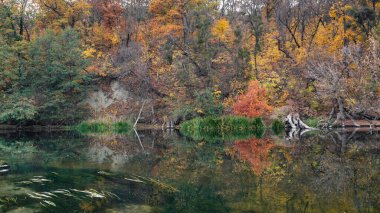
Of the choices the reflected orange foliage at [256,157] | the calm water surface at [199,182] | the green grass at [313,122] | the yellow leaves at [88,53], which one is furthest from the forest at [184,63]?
the calm water surface at [199,182]

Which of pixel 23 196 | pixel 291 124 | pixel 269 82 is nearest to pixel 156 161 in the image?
pixel 23 196

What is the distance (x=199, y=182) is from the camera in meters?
7.89

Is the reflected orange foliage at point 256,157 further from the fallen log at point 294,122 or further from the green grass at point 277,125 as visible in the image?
the fallen log at point 294,122

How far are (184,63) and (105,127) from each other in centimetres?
862

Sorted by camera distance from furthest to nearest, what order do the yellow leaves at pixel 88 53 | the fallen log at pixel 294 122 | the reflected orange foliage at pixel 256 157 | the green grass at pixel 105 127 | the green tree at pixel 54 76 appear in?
the yellow leaves at pixel 88 53 → the green tree at pixel 54 76 → the green grass at pixel 105 127 → the fallen log at pixel 294 122 → the reflected orange foliage at pixel 256 157

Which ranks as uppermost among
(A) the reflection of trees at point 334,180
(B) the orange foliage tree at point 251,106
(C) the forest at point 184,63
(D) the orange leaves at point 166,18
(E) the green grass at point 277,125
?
(D) the orange leaves at point 166,18

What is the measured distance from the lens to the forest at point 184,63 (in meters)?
26.6

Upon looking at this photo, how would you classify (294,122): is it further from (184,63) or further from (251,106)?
(184,63)

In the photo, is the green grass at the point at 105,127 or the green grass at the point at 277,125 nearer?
the green grass at the point at 277,125

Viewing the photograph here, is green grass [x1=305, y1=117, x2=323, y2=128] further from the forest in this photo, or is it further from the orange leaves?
the orange leaves

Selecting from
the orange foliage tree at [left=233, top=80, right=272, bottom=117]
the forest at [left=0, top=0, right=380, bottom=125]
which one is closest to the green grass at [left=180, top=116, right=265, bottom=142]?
the orange foliage tree at [left=233, top=80, right=272, bottom=117]

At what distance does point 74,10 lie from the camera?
37.9m

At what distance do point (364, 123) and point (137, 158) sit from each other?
1991 cm

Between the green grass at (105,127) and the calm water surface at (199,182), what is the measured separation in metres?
14.6
